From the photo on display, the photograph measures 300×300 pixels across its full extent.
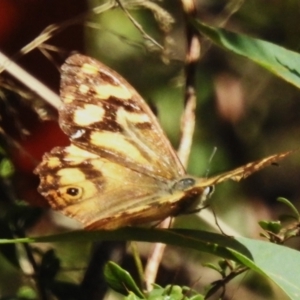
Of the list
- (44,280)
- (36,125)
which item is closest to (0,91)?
(36,125)

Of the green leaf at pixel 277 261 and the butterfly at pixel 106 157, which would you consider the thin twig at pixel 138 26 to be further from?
the green leaf at pixel 277 261

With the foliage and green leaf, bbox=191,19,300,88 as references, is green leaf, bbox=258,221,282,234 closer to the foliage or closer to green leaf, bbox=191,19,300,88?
the foliage

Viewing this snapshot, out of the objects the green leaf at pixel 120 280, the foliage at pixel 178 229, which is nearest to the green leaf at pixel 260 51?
the foliage at pixel 178 229

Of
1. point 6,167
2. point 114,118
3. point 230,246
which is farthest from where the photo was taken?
point 6,167

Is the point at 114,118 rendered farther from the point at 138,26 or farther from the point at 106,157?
the point at 138,26

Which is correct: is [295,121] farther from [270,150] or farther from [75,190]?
[75,190]

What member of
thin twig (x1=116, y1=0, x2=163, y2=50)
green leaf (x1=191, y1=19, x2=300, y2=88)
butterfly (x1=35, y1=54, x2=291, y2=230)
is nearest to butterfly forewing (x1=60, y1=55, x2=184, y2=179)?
butterfly (x1=35, y1=54, x2=291, y2=230)

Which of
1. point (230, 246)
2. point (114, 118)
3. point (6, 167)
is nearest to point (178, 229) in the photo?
point (230, 246)
